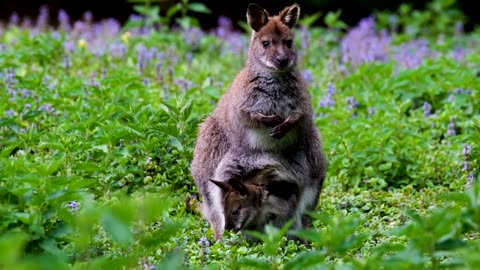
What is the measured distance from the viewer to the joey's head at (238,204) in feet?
19.1

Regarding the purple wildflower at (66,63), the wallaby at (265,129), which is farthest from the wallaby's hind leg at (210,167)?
the purple wildflower at (66,63)

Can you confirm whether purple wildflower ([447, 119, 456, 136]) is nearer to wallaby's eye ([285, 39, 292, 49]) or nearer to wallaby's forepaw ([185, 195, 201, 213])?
wallaby's eye ([285, 39, 292, 49])

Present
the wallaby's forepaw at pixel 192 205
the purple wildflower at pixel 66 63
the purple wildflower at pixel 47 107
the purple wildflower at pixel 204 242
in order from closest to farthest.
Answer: the purple wildflower at pixel 204 242 → the wallaby's forepaw at pixel 192 205 → the purple wildflower at pixel 47 107 → the purple wildflower at pixel 66 63

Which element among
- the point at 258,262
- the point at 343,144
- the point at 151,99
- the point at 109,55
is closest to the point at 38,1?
the point at 109,55

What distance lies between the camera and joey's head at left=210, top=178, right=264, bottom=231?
5.82 metres

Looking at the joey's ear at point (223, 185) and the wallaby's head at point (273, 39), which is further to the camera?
the wallaby's head at point (273, 39)

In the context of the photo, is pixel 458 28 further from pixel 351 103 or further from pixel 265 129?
pixel 265 129

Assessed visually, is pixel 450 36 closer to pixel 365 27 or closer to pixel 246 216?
pixel 365 27

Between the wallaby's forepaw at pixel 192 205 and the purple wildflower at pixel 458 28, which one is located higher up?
the purple wildflower at pixel 458 28

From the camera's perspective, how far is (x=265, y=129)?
6.04 metres

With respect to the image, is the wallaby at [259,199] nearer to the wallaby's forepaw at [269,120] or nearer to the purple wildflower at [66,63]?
the wallaby's forepaw at [269,120]

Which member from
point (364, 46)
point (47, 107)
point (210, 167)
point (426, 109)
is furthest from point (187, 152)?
point (364, 46)

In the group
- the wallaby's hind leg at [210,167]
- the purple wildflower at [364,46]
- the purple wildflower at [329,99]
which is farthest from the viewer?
the purple wildflower at [364,46]

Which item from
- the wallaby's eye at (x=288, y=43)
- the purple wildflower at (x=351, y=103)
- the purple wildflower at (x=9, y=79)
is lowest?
the purple wildflower at (x=9, y=79)
